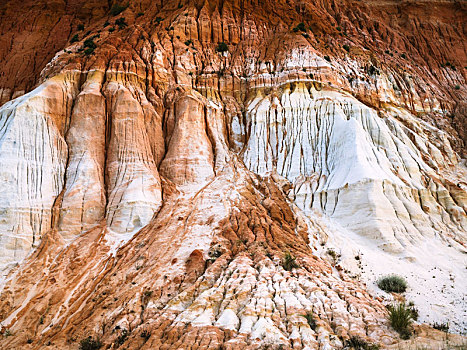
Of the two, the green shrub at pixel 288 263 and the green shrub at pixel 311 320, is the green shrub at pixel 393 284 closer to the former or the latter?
the green shrub at pixel 288 263

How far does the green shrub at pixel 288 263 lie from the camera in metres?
18.0

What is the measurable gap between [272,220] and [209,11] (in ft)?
79.4

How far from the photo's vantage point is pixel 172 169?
2575 cm

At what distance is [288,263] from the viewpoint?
18094mm

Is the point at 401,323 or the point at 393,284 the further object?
the point at 393,284

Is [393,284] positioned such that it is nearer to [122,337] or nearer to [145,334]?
[145,334]

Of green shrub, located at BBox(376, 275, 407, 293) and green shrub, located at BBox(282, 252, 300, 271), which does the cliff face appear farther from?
green shrub, located at BBox(376, 275, 407, 293)

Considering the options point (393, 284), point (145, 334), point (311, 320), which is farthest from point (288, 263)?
point (145, 334)

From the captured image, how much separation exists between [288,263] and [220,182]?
8.70m

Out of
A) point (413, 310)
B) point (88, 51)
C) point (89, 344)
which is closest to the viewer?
point (89, 344)

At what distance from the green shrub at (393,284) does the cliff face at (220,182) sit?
436 mm

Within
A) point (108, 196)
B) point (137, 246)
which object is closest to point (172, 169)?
point (108, 196)

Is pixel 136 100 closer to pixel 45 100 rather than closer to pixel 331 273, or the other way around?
pixel 45 100

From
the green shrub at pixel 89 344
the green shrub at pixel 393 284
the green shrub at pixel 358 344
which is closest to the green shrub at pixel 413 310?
the green shrub at pixel 393 284
